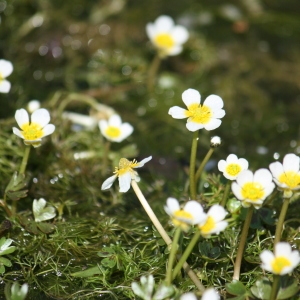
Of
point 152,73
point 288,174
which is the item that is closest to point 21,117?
point 288,174

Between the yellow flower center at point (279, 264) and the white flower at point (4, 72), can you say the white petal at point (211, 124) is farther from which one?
the white flower at point (4, 72)

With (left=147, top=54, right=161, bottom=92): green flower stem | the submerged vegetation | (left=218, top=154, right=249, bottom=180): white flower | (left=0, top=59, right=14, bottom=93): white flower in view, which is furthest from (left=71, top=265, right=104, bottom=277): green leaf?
(left=147, top=54, right=161, bottom=92): green flower stem

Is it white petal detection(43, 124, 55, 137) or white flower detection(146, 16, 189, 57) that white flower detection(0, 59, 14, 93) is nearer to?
white petal detection(43, 124, 55, 137)

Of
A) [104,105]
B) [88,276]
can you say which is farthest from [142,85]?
[88,276]

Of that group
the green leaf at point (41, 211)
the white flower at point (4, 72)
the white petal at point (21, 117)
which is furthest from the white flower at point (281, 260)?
the white flower at point (4, 72)

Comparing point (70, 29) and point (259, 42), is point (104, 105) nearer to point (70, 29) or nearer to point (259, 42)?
point (70, 29)

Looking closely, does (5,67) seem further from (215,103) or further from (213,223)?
(213,223)
